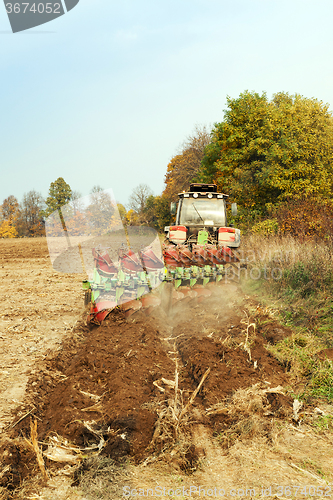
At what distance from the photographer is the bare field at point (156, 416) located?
2.62 m

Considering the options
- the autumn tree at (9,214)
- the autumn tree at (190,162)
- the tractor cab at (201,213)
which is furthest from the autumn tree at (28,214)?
the tractor cab at (201,213)

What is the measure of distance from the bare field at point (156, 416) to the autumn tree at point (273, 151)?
54.3 ft

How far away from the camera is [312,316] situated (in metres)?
6.02

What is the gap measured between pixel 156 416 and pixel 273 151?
19.6 meters

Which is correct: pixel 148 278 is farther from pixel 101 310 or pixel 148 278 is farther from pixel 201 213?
pixel 201 213

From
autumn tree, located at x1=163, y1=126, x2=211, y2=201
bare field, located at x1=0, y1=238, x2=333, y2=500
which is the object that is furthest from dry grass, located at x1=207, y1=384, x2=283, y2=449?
→ autumn tree, located at x1=163, y1=126, x2=211, y2=201

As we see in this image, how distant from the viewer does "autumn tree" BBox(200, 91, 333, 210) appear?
20734 mm

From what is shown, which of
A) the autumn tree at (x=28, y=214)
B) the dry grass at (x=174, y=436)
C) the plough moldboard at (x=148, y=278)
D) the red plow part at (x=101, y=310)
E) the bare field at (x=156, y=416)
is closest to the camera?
the bare field at (x=156, y=416)

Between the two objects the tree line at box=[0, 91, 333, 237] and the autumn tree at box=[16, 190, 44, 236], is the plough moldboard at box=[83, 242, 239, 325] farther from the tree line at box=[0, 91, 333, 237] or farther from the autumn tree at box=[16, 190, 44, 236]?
the autumn tree at box=[16, 190, 44, 236]

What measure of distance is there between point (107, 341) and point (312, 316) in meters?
3.30

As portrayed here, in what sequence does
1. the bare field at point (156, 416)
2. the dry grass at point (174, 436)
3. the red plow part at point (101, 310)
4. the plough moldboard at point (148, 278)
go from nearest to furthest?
the bare field at point (156, 416) → the dry grass at point (174, 436) → the red plow part at point (101, 310) → the plough moldboard at point (148, 278)

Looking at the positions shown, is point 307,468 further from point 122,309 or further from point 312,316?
point 122,309

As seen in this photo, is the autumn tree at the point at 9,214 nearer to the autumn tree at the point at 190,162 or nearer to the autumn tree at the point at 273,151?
the autumn tree at the point at 190,162

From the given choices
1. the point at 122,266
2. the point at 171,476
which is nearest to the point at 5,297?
the point at 122,266
